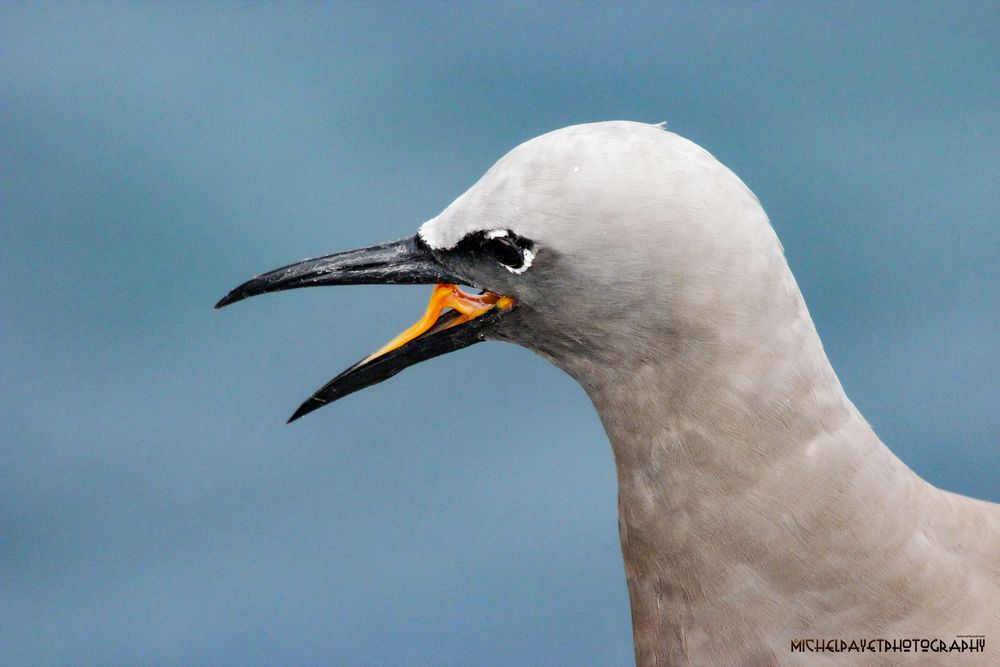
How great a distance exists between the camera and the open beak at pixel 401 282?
1719 millimetres

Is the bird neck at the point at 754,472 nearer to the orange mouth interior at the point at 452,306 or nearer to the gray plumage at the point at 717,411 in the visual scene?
the gray plumage at the point at 717,411

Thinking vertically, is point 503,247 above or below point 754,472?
above

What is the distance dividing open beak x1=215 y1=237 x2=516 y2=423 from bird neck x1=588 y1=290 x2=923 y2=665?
0.76 ft

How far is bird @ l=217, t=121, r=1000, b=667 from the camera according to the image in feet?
4.86

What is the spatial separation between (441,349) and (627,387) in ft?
1.05

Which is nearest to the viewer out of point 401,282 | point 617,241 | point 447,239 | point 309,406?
point 617,241

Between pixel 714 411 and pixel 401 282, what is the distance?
19.9 inches

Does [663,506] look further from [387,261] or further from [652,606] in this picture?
[387,261]

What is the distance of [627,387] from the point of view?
62.6 inches

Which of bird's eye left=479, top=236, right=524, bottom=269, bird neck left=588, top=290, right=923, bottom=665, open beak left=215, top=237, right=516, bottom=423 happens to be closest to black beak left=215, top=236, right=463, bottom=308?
open beak left=215, top=237, right=516, bottom=423

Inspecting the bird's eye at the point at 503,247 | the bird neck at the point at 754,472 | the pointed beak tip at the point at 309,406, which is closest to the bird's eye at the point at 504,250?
the bird's eye at the point at 503,247

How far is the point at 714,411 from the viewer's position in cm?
153

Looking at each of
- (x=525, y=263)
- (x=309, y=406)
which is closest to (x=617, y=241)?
(x=525, y=263)

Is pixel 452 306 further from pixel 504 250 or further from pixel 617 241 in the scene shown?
pixel 617 241
